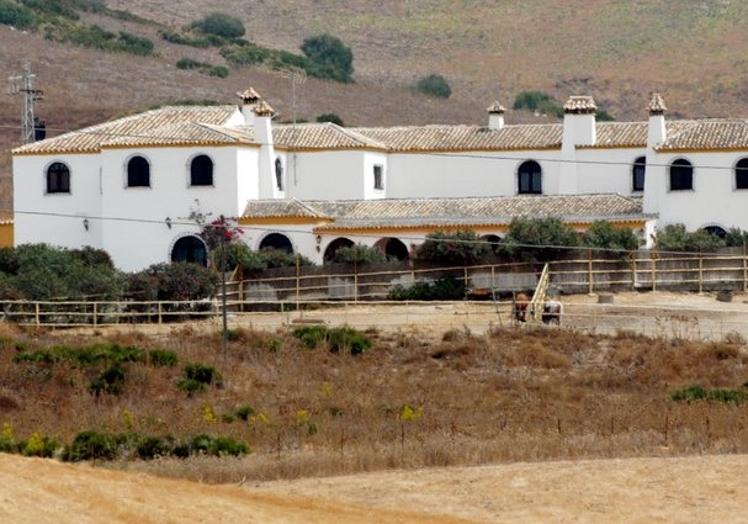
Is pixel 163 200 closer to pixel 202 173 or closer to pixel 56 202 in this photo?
pixel 202 173

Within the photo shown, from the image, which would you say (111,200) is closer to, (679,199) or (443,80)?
(679,199)

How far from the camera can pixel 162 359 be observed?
49312 millimetres

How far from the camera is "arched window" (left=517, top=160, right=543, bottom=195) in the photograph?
68188mm

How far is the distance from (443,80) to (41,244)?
263ft

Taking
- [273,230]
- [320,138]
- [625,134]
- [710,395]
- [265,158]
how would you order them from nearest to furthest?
1. [710,395]
2. [273,230]
3. [265,158]
4. [625,134]
5. [320,138]

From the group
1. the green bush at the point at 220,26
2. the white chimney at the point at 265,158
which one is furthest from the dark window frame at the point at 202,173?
the green bush at the point at 220,26

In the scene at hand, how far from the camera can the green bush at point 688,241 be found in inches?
2399

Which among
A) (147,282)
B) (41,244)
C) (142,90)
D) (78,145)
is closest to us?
(147,282)

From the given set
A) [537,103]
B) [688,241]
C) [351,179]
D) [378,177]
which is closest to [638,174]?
[688,241]

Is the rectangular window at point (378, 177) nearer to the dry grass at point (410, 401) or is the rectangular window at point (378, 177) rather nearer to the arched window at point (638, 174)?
the arched window at point (638, 174)

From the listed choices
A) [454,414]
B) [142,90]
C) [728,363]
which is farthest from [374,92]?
[454,414]

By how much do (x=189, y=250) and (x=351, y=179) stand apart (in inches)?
226

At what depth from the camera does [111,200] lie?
66.4 metres

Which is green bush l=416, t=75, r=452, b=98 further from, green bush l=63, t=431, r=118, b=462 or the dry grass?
green bush l=63, t=431, r=118, b=462
